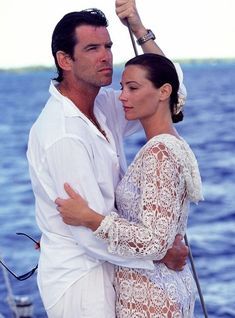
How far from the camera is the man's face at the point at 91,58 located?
Result: 3131 millimetres

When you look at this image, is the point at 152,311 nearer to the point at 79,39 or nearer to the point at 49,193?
the point at 49,193

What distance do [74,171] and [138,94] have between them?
0.31 meters

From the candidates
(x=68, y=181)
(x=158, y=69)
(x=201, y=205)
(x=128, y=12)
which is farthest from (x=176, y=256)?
(x=201, y=205)

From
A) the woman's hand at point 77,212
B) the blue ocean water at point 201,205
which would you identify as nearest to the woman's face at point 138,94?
the woman's hand at point 77,212

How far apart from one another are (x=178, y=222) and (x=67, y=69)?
22.7 inches

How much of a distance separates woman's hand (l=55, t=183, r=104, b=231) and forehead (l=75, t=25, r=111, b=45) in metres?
0.45

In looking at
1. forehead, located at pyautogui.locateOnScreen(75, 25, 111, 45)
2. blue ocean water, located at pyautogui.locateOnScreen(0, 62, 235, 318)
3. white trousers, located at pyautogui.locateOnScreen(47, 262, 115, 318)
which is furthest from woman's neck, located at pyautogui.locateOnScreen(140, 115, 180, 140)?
blue ocean water, located at pyautogui.locateOnScreen(0, 62, 235, 318)

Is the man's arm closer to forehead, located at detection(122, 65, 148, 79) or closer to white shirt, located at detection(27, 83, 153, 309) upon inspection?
white shirt, located at detection(27, 83, 153, 309)

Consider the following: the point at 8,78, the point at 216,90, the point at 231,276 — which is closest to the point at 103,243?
the point at 231,276

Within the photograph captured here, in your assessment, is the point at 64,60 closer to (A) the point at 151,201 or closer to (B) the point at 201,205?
(A) the point at 151,201

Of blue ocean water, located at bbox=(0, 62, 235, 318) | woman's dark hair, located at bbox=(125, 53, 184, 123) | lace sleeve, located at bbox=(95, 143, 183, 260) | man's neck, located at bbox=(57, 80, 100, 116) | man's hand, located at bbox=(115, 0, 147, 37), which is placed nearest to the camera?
lace sleeve, located at bbox=(95, 143, 183, 260)

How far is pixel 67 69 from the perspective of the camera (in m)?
3.17

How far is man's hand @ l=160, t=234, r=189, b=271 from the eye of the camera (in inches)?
123

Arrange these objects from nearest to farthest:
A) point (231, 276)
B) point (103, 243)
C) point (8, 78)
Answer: point (103, 243), point (231, 276), point (8, 78)
